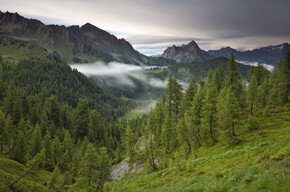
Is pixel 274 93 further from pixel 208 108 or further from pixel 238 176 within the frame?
pixel 238 176

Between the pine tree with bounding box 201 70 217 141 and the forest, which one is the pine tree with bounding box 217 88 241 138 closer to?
the forest

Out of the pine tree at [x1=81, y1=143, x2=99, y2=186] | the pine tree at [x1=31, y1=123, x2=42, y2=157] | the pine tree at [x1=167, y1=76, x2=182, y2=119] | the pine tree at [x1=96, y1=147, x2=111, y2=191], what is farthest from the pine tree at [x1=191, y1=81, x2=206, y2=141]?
the pine tree at [x1=31, y1=123, x2=42, y2=157]

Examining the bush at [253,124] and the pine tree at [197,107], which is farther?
the pine tree at [197,107]

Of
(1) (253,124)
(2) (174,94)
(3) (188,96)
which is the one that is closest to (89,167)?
(2) (174,94)

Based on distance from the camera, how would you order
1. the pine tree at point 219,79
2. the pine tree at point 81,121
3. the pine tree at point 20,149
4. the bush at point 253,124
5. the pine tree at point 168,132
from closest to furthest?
1. the bush at point 253,124
2. the pine tree at point 168,132
3. the pine tree at point 20,149
4. the pine tree at point 219,79
5. the pine tree at point 81,121

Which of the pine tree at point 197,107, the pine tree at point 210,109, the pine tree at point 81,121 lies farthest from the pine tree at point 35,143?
the pine tree at point 210,109

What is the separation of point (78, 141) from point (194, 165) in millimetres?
60985

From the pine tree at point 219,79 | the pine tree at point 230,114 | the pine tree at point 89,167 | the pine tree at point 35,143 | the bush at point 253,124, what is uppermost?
the pine tree at point 219,79

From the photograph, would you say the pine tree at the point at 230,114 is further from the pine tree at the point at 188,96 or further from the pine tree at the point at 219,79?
the pine tree at the point at 219,79

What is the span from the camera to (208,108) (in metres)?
35.0

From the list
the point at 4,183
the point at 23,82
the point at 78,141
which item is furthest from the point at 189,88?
the point at 23,82

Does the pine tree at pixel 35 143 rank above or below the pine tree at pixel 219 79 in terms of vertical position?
below

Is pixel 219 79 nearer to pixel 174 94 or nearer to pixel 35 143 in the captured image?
pixel 174 94

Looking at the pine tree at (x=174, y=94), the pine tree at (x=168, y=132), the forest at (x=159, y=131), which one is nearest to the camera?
the forest at (x=159, y=131)
